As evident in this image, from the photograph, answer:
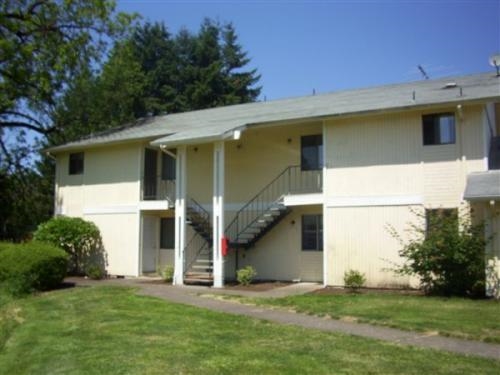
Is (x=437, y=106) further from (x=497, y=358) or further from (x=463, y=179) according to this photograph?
(x=497, y=358)

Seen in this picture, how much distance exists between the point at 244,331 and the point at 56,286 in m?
10.7

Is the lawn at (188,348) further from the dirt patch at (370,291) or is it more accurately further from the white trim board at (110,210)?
the white trim board at (110,210)

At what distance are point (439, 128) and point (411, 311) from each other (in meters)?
6.67

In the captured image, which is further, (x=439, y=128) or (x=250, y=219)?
(x=250, y=219)

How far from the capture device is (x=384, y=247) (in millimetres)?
16953

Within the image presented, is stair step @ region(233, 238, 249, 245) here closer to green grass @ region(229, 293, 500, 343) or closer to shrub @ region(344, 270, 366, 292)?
shrub @ region(344, 270, 366, 292)

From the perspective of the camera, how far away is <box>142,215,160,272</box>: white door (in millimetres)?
22719

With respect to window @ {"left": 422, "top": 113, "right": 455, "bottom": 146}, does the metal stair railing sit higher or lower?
lower

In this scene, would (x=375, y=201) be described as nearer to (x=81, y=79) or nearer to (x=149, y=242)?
(x=149, y=242)

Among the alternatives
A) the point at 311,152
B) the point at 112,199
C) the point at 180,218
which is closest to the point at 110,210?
the point at 112,199

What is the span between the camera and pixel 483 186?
14.8 meters

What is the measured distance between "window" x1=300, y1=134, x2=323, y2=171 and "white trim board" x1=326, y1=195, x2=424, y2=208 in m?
2.23

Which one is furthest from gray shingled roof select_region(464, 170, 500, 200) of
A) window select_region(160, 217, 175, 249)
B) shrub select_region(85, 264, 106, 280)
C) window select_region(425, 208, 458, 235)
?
shrub select_region(85, 264, 106, 280)

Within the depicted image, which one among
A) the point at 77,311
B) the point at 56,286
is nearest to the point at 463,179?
the point at 77,311
